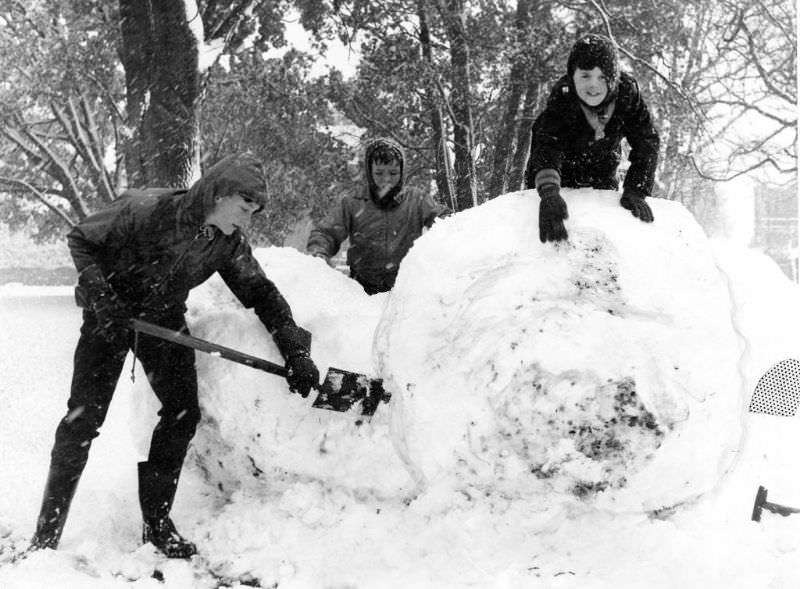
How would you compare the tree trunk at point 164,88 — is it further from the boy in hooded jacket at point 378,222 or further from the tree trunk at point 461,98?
the tree trunk at point 461,98

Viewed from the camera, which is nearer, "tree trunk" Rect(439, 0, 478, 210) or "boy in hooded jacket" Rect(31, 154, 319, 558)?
"boy in hooded jacket" Rect(31, 154, 319, 558)

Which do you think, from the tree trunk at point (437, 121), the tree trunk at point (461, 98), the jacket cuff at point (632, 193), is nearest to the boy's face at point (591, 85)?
the jacket cuff at point (632, 193)

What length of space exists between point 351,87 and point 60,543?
24.3 ft

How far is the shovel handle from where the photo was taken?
2559mm

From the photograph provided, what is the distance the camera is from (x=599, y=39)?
2.45 metres

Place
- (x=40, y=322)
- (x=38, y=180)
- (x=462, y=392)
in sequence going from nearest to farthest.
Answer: (x=462, y=392) < (x=40, y=322) < (x=38, y=180)

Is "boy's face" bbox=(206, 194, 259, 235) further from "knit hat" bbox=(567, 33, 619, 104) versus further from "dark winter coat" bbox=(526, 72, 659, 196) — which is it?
"knit hat" bbox=(567, 33, 619, 104)

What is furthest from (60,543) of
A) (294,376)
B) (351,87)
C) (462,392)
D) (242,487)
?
(351,87)

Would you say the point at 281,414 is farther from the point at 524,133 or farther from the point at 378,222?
the point at 524,133

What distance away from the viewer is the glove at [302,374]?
2613 millimetres

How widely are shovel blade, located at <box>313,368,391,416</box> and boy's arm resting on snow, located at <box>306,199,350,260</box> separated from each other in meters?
1.08

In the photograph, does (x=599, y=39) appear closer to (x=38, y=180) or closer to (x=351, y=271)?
(x=351, y=271)

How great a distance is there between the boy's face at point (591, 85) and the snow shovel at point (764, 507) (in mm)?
1637

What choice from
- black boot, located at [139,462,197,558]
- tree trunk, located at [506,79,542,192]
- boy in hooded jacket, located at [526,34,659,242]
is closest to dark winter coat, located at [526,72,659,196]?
boy in hooded jacket, located at [526,34,659,242]
